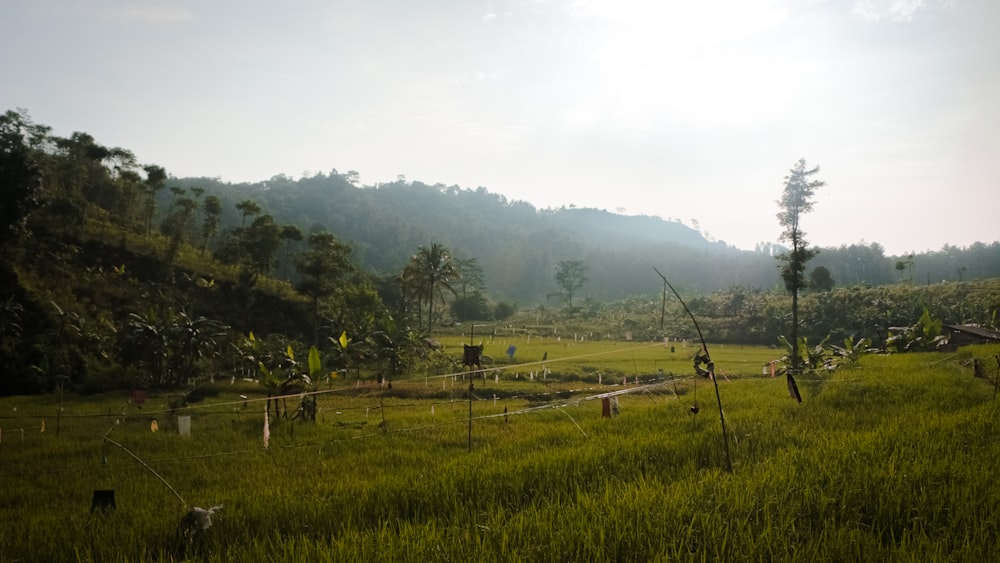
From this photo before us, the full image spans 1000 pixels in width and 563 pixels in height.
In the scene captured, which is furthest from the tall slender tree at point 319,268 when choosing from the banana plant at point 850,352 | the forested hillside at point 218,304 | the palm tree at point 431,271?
the banana plant at point 850,352

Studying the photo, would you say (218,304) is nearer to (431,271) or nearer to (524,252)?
(431,271)

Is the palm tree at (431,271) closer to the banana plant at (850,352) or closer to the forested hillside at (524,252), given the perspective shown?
the banana plant at (850,352)

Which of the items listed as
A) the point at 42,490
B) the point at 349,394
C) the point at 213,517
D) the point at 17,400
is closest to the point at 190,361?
the point at 17,400

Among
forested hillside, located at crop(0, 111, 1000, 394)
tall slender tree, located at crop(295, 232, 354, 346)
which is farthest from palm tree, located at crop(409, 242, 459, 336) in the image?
tall slender tree, located at crop(295, 232, 354, 346)

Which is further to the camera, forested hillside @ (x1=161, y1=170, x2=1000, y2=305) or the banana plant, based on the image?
forested hillside @ (x1=161, y1=170, x2=1000, y2=305)

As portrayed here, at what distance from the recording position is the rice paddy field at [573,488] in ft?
12.4

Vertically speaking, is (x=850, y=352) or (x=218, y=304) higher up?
(x=218, y=304)

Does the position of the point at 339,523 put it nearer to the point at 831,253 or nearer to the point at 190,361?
the point at 190,361

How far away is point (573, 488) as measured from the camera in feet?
18.2

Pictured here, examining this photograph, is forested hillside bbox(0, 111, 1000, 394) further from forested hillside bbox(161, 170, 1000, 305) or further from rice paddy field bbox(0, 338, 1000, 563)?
forested hillside bbox(161, 170, 1000, 305)

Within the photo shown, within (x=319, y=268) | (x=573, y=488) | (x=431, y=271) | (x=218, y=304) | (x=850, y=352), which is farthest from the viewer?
(x=431, y=271)

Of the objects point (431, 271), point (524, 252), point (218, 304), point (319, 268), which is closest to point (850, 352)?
point (319, 268)

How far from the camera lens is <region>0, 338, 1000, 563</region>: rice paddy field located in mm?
3793

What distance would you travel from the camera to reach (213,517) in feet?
16.3
